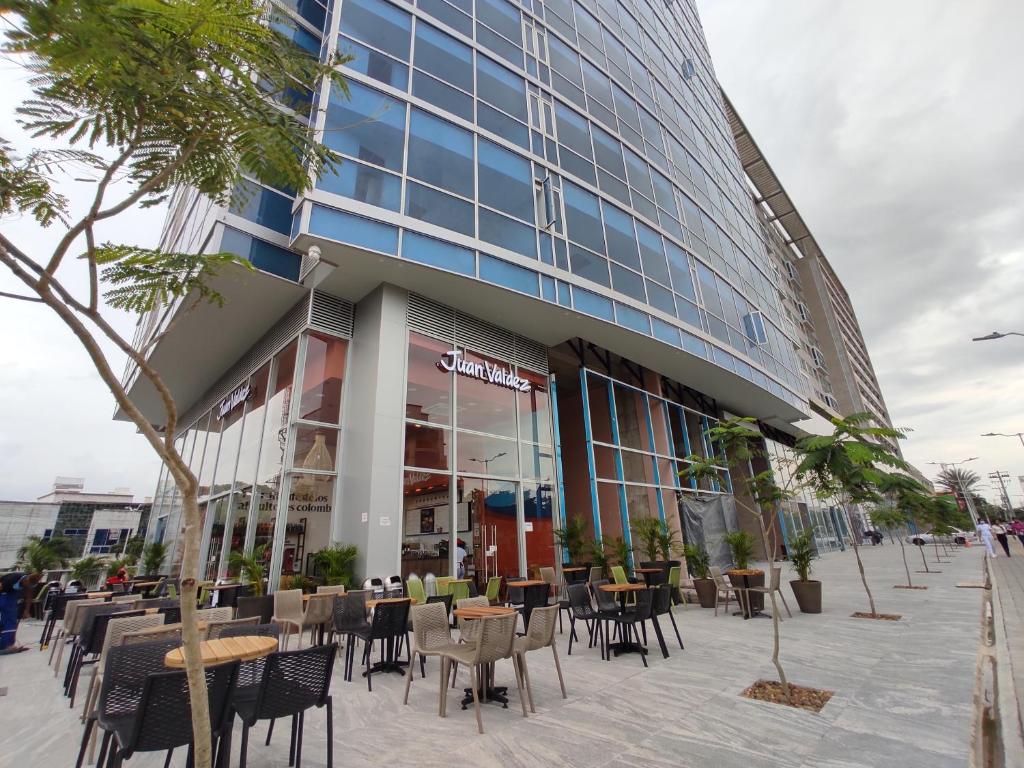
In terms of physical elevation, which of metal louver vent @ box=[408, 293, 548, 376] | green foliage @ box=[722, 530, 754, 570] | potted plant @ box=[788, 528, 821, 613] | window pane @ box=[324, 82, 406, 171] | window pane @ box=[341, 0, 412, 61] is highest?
window pane @ box=[341, 0, 412, 61]

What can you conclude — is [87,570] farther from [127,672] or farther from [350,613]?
[127,672]

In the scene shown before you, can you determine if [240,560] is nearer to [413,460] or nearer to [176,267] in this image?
[413,460]

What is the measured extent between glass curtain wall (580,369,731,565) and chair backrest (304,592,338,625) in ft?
28.9

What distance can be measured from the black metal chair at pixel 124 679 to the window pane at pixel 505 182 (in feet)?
36.5

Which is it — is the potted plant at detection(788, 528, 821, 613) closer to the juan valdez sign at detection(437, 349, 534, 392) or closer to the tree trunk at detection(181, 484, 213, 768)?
the juan valdez sign at detection(437, 349, 534, 392)

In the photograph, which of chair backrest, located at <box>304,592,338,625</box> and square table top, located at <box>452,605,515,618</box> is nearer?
square table top, located at <box>452,605,515,618</box>

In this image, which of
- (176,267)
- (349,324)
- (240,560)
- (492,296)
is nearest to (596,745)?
(176,267)

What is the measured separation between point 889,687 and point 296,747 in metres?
5.52

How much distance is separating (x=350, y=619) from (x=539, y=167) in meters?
12.7

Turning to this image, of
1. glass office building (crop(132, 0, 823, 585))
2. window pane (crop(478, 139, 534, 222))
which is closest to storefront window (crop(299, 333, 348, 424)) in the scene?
glass office building (crop(132, 0, 823, 585))

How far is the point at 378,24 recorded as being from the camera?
11.6m

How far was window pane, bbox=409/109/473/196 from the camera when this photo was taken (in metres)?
11.2

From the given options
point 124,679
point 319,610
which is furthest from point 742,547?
point 124,679

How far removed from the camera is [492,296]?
11.9 meters
